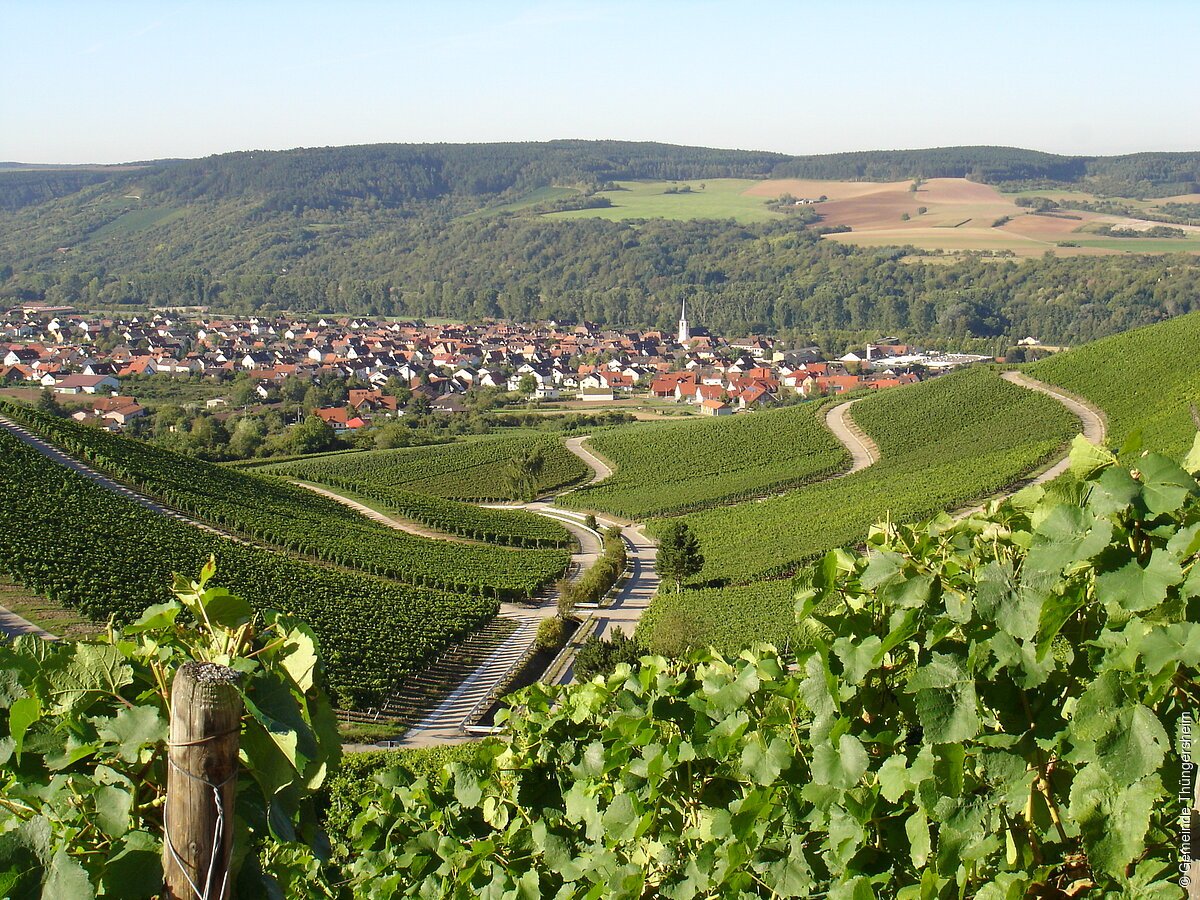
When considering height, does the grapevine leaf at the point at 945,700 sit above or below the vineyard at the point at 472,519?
above

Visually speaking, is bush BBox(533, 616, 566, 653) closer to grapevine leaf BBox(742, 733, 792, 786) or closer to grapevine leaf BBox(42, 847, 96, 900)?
grapevine leaf BBox(742, 733, 792, 786)

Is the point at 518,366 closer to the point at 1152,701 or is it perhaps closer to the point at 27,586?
the point at 27,586

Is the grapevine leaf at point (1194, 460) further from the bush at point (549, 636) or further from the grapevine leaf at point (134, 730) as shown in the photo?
the bush at point (549, 636)

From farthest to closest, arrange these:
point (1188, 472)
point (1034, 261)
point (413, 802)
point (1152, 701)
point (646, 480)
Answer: point (1034, 261), point (646, 480), point (413, 802), point (1188, 472), point (1152, 701)

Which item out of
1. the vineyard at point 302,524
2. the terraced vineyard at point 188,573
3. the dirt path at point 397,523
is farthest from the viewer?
the dirt path at point 397,523

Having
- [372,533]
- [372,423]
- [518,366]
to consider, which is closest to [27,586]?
[372,533]

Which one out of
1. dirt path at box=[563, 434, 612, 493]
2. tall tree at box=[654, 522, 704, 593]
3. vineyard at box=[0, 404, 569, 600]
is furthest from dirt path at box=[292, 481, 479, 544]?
dirt path at box=[563, 434, 612, 493]

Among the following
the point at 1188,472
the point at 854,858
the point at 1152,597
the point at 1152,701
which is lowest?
the point at 854,858

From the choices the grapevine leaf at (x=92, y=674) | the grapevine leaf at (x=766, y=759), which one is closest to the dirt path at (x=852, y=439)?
the grapevine leaf at (x=766, y=759)
